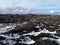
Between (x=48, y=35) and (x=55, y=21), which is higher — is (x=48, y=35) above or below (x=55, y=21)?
below

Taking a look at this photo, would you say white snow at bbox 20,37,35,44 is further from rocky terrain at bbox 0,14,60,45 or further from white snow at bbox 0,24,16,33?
white snow at bbox 0,24,16,33

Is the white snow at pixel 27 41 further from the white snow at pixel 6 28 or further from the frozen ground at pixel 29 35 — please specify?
the white snow at pixel 6 28

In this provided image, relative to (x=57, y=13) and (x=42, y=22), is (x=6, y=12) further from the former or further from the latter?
(x=57, y=13)

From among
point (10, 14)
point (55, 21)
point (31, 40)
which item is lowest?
point (31, 40)

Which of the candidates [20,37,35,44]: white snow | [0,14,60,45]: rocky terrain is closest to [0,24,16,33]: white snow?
[0,14,60,45]: rocky terrain

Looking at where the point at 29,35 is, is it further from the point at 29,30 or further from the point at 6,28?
the point at 6,28

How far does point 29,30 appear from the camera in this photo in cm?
292

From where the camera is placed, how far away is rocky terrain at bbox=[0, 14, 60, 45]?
270 centimetres

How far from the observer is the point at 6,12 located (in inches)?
122

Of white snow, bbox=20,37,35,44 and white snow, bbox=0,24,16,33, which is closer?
white snow, bbox=20,37,35,44

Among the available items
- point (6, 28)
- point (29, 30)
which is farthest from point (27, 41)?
point (6, 28)

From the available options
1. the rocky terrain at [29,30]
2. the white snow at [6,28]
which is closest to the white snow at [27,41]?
the rocky terrain at [29,30]

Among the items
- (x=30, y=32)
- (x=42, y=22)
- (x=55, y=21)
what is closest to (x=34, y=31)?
(x=30, y=32)

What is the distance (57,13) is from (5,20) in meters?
0.96
